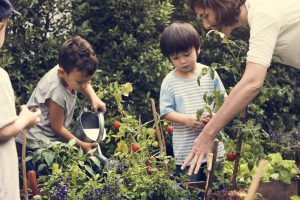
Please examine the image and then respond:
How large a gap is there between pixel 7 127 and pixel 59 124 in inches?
45.6

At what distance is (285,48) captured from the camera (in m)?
3.38

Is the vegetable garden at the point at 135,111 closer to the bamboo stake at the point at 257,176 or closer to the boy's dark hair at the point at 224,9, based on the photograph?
the boy's dark hair at the point at 224,9

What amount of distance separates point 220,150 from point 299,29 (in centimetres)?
139

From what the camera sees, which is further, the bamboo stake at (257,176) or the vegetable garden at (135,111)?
the vegetable garden at (135,111)

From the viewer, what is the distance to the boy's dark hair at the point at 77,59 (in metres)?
4.32

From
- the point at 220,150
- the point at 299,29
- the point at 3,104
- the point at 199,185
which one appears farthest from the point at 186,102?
the point at 3,104

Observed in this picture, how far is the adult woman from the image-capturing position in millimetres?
3203

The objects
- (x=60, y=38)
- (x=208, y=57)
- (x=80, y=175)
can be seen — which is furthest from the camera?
(x=208, y=57)

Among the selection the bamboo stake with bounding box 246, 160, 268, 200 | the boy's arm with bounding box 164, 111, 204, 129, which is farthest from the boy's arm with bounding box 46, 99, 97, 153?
the bamboo stake with bounding box 246, 160, 268, 200

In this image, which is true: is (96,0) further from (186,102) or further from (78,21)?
(186,102)

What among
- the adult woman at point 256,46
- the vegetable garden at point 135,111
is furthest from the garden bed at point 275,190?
the adult woman at point 256,46

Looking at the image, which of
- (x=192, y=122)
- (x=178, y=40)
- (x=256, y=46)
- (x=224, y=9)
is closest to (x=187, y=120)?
(x=192, y=122)

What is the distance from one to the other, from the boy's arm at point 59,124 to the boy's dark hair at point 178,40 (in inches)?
30.7

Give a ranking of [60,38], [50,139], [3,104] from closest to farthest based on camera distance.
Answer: [3,104] → [50,139] → [60,38]
